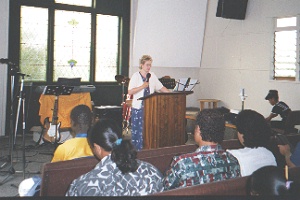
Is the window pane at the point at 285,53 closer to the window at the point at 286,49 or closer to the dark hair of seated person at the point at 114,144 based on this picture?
the window at the point at 286,49

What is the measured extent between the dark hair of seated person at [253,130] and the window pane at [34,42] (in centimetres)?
582

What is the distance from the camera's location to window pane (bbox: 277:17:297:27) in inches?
281

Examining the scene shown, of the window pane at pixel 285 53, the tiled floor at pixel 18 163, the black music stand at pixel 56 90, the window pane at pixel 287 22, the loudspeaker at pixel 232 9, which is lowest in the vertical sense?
the tiled floor at pixel 18 163

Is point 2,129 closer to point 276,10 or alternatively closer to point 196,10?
point 196,10

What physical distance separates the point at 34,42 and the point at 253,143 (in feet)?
19.8

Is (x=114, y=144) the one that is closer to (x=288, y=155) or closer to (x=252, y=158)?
(x=252, y=158)

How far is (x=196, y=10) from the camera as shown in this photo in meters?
9.09

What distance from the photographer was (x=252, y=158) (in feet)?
7.98

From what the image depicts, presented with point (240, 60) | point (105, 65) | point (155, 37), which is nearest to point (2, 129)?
point (105, 65)

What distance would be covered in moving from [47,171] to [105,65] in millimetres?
6371

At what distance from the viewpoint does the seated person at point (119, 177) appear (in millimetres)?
1840

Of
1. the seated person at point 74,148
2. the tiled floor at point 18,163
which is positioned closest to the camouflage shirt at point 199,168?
the seated person at point 74,148

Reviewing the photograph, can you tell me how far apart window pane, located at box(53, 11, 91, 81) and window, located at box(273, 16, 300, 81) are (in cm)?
394

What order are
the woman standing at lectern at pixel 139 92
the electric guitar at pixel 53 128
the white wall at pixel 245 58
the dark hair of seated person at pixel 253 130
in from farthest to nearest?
the white wall at pixel 245 58
the woman standing at lectern at pixel 139 92
the electric guitar at pixel 53 128
the dark hair of seated person at pixel 253 130
